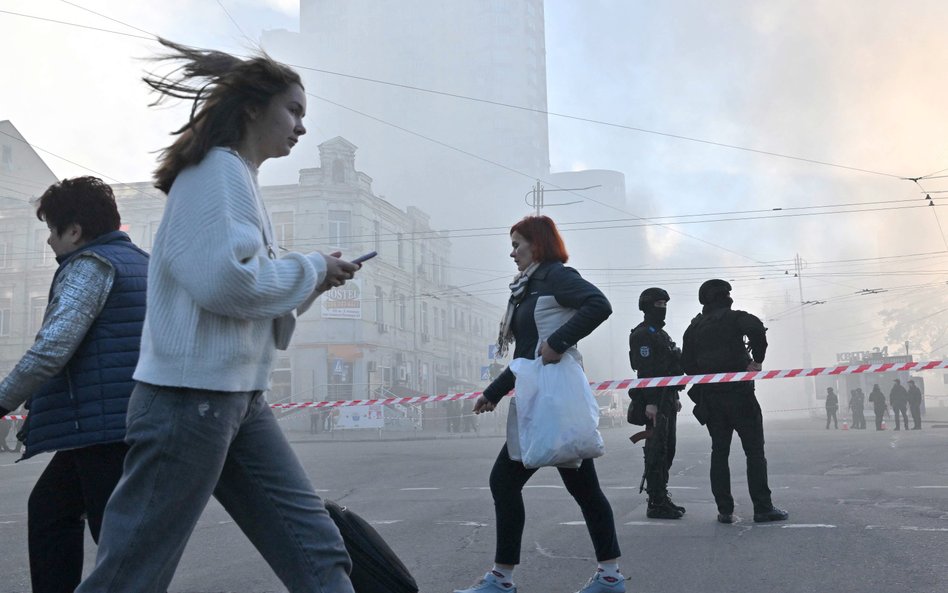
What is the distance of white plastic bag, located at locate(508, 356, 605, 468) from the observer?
4273mm

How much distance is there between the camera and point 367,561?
314 centimetres

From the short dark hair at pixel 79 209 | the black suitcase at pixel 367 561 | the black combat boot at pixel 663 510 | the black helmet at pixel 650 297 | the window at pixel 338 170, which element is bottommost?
the black combat boot at pixel 663 510

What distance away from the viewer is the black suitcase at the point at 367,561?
312 cm

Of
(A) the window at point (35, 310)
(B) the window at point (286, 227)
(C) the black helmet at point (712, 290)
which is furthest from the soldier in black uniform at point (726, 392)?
(A) the window at point (35, 310)

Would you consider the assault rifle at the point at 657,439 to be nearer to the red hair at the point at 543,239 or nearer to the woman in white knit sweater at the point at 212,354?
the red hair at the point at 543,239

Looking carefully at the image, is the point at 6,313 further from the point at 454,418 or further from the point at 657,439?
the point at 657,439

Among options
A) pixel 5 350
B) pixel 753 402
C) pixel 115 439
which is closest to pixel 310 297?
pixel 115 439

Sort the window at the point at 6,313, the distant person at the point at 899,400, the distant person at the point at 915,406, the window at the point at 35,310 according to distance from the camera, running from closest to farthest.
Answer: the distant person at the point at 915,406 → the distant person at the point at 899,400 → the window at the point at 6,313 → the window at the point at 35,310

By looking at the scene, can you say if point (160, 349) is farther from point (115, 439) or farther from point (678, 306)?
point (678, 306)

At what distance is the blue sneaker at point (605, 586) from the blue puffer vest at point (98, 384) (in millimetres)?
2325

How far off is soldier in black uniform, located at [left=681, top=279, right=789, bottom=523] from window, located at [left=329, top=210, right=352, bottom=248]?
4471cm

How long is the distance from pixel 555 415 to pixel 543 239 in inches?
39.0

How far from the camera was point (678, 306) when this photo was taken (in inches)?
5561

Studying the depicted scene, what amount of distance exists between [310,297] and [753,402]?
17.0 ft
